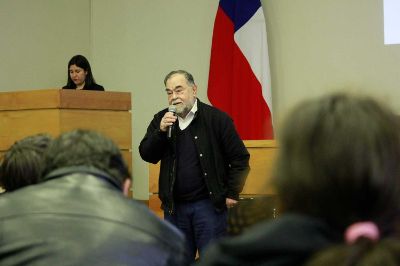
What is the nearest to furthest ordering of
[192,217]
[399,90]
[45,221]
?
1. [45,221]
2. [192,217]
3. [399,90]

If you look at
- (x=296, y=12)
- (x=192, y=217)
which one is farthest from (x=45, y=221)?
(x=296, y=12)

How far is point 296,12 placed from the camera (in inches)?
272

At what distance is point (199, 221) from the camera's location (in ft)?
14.0

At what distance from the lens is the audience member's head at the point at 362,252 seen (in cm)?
96

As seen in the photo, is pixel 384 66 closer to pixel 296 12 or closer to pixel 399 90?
pixel 399 90

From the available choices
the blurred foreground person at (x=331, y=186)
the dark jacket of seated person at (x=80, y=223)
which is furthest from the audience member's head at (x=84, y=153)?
the blurred foreground person at (x=331, y=186)

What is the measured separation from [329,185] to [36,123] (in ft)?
11.8

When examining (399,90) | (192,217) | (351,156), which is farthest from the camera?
(399,90)

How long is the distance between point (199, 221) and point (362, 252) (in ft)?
10.9

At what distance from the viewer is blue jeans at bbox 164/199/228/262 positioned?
14.0 ft

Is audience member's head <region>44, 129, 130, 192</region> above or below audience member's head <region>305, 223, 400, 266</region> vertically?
above

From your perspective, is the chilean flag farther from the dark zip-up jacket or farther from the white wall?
the dark zip-up jacket

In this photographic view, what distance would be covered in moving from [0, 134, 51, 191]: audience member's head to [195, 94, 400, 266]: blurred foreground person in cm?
130

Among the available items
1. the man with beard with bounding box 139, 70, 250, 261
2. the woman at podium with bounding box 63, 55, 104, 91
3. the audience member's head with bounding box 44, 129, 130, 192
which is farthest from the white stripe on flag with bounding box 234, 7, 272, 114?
the audience member's head with bounding box 44, 129, 130, 192
